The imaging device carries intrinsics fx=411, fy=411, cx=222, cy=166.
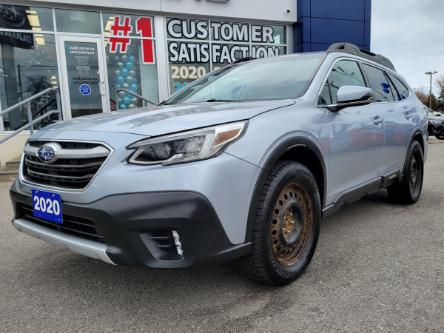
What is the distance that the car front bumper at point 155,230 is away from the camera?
82.4 inches

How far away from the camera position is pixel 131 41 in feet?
36.6

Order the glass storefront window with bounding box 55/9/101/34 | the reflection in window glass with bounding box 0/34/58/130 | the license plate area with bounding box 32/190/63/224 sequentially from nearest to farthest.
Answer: the license plate area with bounding box 32/190/63/224
the reflection in window glass with bounding box 0/34/58/130
the glass storefront window with bounding box 55/9/101/34

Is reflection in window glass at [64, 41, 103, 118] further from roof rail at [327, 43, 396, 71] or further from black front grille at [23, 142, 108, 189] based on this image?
black front grille at [23, 142, 108, 189]

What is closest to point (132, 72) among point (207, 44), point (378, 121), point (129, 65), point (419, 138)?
point (129, 65)

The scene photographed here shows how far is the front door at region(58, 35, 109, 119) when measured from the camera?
10.3 meters

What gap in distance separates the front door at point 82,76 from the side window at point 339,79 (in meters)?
7.95

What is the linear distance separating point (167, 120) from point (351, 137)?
5.54ft

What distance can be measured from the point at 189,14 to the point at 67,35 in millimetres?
3415

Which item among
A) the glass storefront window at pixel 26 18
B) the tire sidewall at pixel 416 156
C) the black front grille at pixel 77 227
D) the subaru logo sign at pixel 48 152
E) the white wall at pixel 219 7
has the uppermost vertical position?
the white wall at pixel 219 7

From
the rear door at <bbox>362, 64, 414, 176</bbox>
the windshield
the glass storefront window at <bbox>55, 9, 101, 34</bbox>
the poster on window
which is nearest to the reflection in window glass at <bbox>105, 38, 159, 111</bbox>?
the glass storefront window at <bbox>55, 9, 101, 34</bbox>

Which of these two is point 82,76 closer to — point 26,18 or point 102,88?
point 102,88

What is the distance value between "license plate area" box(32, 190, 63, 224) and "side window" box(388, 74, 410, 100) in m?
3.94

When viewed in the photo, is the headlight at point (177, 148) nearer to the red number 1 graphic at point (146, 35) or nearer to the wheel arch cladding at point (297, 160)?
the wheel arch cladding at point (297, 160)

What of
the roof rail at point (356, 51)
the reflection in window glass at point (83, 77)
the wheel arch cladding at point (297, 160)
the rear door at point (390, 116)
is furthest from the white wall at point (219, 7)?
the wheel arch cladding at point (297, 160)
